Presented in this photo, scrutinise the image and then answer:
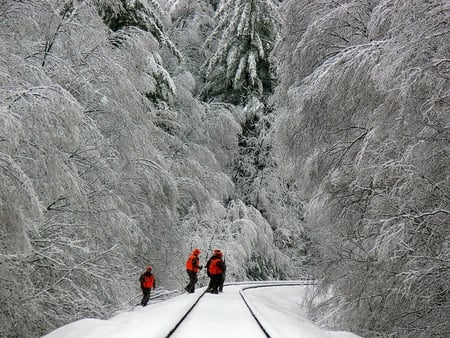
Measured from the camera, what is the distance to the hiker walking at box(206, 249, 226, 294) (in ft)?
46.0

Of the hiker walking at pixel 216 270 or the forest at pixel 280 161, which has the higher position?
the forest at pixel 280 161

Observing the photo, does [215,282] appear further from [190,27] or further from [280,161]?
[190,27]

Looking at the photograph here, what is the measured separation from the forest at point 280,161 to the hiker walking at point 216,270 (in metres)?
2.31

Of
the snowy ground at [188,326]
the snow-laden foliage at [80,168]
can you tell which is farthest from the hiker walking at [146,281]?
the snowy ground at [188,326]

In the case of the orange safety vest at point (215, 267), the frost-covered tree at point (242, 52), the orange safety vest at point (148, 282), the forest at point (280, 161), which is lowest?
the orange safety vest at point (215, 267)

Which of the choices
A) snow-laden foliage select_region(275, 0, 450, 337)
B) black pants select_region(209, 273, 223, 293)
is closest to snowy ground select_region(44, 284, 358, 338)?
snow-laden foliage select_region(275, 0, 450, 337)

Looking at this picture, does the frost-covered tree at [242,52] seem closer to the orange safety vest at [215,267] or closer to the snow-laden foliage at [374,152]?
the snow-laden foliage at [374,152]

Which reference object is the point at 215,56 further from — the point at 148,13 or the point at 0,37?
the point at 0,37

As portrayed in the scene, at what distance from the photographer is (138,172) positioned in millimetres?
14344

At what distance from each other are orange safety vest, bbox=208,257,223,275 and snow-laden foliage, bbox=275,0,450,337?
310 centimetres

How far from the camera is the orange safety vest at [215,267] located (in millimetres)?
13969

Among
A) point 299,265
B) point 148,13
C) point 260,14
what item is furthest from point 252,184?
point 148,13

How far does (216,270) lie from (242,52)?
58.2 ft

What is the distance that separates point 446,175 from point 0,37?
8.12 m
